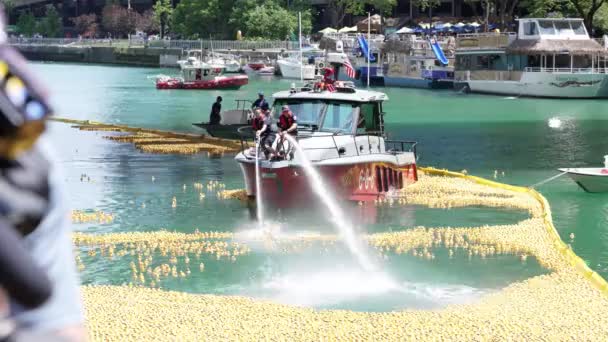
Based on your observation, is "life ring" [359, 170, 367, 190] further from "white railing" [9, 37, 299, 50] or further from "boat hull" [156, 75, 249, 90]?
"white railing" [9, 37, 299, 50]

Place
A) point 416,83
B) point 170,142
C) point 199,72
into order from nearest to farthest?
1. point 170,142
2. point 199,72
3. point 416,83

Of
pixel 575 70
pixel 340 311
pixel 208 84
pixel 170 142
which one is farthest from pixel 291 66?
pixel 340 311

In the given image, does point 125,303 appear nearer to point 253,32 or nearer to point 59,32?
point 253,32

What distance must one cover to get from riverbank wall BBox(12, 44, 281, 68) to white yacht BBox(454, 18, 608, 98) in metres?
51.9

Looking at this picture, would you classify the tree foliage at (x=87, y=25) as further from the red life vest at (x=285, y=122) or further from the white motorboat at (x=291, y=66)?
the red life vest at (x=285, y=122)

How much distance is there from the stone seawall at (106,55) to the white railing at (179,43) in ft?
5.98

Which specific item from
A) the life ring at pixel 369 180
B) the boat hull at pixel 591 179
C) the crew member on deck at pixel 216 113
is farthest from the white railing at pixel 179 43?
the life ring at pixel 369 180

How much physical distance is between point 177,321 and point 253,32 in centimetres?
12955

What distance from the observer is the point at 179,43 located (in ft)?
495

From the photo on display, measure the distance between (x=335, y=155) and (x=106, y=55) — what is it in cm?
14535

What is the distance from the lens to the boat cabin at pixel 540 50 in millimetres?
78438

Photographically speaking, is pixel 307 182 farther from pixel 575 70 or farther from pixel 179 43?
pixel 179 43

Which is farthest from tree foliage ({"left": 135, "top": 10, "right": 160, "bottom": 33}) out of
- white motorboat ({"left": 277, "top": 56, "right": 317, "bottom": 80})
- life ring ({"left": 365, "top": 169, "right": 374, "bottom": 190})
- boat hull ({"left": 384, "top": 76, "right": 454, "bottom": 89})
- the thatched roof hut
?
life ring ({"left": 365, "top": 169, "right": 374, "bottom": 190})

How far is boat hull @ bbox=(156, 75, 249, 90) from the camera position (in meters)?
95.1
